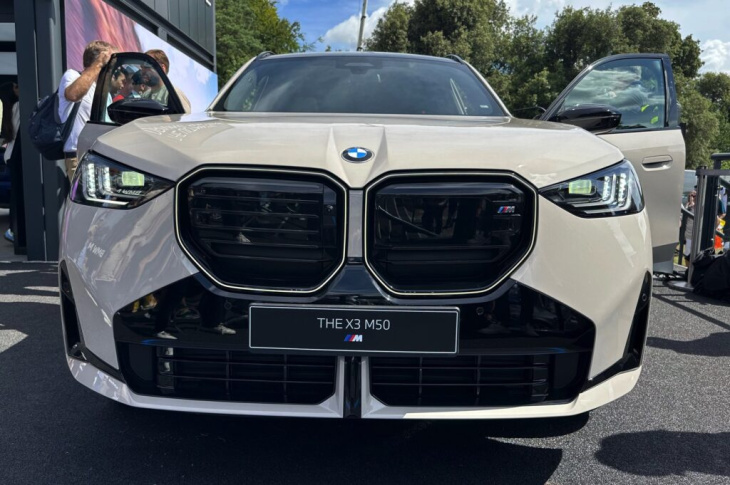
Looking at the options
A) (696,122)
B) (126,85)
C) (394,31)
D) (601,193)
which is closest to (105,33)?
(126,85)

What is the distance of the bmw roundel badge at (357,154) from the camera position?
190 cm

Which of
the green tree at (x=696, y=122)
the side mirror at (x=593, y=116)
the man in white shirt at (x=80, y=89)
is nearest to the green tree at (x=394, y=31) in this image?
the green tree at (x=696, y=122)

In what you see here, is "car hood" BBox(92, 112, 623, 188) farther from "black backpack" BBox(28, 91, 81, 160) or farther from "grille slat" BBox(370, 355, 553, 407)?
"black backpack" BBox(28, 91, 81, 160)

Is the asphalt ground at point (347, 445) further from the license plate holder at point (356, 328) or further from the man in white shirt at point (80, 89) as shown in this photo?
the man in white shirt at point (80, 89)

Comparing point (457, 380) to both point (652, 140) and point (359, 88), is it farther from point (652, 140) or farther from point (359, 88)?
point (652, 140)

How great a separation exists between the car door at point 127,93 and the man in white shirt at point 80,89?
0.38 metres

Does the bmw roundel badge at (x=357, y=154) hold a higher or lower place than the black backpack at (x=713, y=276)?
higher

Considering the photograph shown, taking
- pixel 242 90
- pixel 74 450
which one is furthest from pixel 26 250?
pixel 74 450

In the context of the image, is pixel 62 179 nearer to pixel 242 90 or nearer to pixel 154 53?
pixel 154 53

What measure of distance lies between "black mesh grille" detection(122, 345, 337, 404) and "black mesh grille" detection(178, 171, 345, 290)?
0.23 meters

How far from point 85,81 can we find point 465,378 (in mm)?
3948

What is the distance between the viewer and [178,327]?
187cm

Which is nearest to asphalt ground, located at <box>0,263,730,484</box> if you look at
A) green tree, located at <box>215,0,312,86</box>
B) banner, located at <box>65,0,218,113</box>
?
banner, located at <box>65,0,218,113</box>

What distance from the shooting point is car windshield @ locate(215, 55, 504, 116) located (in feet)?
9.96
